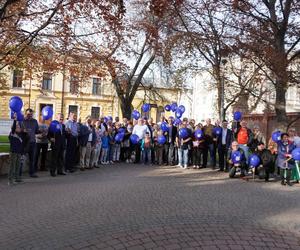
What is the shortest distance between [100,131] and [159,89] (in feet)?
67.0

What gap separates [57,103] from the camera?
62.1 m

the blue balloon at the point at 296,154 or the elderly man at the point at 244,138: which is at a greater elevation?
the elderly man at the point at 244,138

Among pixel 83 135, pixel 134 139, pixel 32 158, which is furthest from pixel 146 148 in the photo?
pixel 32 158

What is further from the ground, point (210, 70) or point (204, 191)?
point (210, 70)

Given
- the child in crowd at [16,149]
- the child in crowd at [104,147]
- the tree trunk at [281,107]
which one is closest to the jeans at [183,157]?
the child in crowd at [104,147]

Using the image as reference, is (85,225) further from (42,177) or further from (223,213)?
(42,177)

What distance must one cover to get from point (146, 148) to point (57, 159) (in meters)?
5.17

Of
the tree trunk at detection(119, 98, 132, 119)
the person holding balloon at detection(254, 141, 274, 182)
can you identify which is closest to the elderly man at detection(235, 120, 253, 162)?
the person holding balloon at detection(254, 141, 274, 182)

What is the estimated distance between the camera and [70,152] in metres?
13.2

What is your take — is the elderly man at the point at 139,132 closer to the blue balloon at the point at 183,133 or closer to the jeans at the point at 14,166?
the blue balloon at the point at 183,133

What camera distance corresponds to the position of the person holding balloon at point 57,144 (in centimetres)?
1224

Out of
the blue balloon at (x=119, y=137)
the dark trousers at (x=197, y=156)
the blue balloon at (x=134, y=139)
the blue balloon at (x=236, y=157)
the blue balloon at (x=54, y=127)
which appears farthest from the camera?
the blue balloon at (x=134, y=139)

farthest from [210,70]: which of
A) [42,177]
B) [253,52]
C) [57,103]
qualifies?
[57,103]

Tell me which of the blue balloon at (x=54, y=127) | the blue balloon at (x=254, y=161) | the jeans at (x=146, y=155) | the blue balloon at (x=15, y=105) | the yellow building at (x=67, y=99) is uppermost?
the yellow building at (x=67, y=99)
